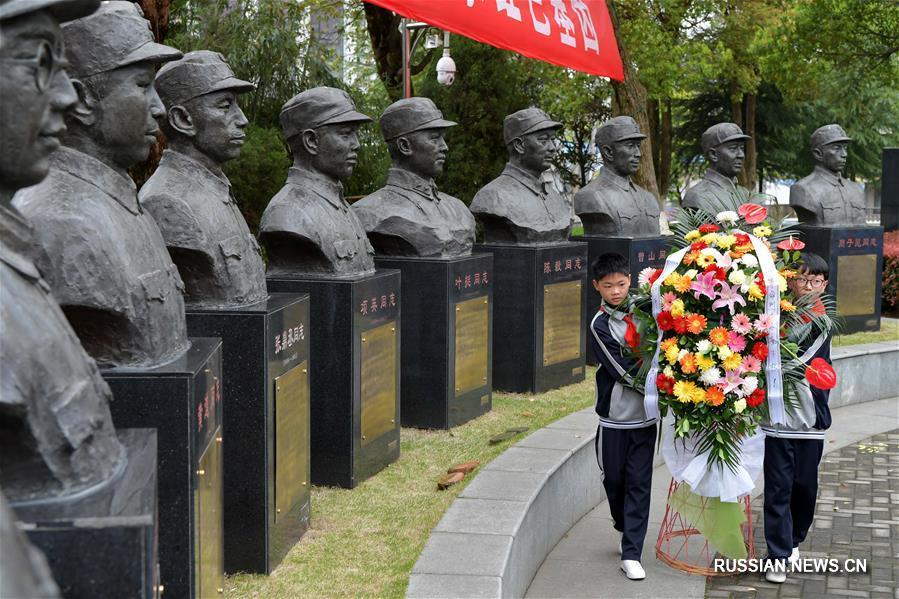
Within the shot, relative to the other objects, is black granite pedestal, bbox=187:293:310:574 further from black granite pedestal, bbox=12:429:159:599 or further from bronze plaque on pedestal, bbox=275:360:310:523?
black granite pedestal, bbox=12:429:159:599

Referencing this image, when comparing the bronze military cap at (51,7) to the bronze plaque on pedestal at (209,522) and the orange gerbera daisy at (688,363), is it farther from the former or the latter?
the orange gerbera daisy at (688,363)

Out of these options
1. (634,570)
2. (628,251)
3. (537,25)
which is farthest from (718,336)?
(537,25)

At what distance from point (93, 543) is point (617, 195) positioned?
860 cm

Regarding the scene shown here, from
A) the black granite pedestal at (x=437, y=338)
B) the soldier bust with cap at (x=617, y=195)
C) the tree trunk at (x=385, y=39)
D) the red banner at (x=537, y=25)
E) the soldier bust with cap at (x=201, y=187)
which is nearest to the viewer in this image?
the soldier bust with cap at (x=201, y=187)

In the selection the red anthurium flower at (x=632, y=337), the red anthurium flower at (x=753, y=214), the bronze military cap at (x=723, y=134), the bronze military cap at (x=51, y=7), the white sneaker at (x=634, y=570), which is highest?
the bronze military cap at (x=723, y=134)

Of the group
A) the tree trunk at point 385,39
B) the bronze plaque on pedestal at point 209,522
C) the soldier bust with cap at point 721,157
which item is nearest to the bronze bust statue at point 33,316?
the bronze plaque on pedestal at point 209,522

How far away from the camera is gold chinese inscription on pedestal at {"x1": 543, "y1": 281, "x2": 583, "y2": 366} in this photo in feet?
30.1

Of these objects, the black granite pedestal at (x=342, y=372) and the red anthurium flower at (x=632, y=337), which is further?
the black granite pedestal at (x=342, y=372)

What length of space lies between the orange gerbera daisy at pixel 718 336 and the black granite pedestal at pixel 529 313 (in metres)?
4.09

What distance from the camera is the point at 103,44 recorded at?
3812mm

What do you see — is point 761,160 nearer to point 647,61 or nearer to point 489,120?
point 647,61

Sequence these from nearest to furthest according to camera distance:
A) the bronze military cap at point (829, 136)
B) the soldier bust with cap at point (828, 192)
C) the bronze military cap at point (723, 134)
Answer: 1. the bronze military cap at point (723, 134)
2. the soldier bust with cap at point (828, 192)
3. the bronze military cap at point (829, 136)

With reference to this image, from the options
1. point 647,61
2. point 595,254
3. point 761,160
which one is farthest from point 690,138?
point 595,254

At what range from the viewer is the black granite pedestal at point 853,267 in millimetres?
11617
